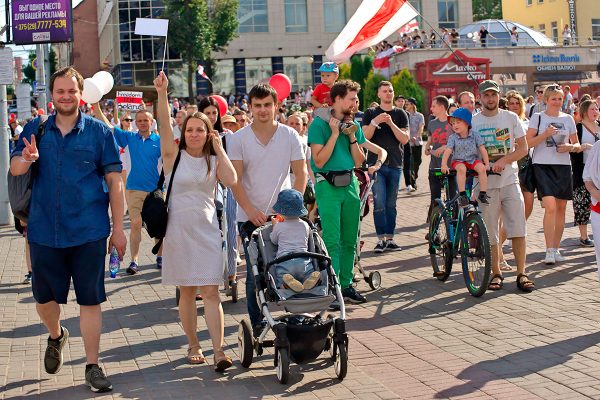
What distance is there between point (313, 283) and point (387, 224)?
6.14 meters

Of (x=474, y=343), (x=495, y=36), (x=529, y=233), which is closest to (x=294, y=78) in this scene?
(x=495, y=36)

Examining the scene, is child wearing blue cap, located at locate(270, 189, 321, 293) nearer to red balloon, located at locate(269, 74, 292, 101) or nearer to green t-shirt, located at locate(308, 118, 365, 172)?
green t-shirt, located at locate(308, 118, 365, 172)

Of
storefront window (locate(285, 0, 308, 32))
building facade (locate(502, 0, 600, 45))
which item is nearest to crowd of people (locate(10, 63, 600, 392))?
building facade (locate(502, 0, 600, 45))

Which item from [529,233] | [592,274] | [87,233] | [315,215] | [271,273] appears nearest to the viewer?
[87,233]

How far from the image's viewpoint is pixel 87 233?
22.8 ft

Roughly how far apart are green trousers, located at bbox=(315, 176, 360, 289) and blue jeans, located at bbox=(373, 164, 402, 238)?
354cm

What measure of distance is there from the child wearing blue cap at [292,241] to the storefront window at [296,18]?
73.5m

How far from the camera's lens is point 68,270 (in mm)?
7141

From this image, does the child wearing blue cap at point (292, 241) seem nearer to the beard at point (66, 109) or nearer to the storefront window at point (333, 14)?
the beard at point (66, 109)

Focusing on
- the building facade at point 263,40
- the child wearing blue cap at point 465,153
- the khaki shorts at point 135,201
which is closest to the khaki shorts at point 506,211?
the child wearing blue cap at point 465,153

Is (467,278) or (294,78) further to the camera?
(294,78)

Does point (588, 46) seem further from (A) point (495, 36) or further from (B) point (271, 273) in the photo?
(B) point (271, 273)

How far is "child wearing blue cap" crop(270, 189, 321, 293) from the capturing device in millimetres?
7336

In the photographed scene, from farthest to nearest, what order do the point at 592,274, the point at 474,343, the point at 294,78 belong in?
the point at 294,78
the point at 592,274
the point at 474,343
